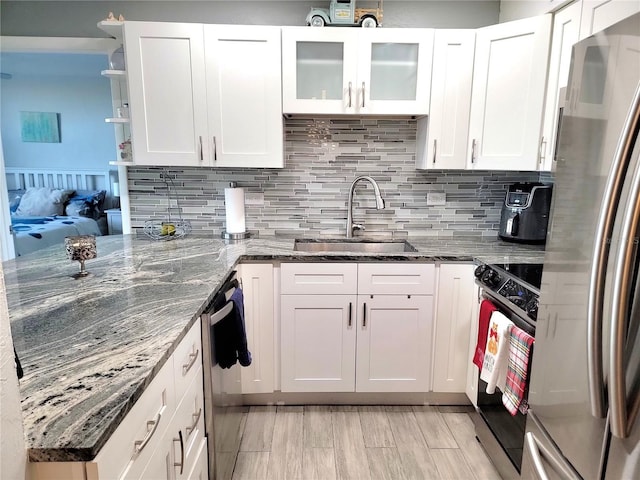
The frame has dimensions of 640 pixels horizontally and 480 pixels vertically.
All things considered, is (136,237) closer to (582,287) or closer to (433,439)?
(433,439)

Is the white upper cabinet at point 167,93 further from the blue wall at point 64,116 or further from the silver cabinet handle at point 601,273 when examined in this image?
the blue wall at point 64,116

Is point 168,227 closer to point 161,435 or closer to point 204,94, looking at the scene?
point 204,94

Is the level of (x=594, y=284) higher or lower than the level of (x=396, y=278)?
higher

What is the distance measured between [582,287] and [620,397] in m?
0.27

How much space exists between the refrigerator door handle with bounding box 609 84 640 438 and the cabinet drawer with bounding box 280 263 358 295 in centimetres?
144

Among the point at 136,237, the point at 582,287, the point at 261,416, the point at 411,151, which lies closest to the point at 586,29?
the point at 411,151

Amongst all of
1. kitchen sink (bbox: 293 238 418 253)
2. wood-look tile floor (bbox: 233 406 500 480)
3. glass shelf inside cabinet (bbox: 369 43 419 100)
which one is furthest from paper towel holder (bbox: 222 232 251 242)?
glass shelf inside cabinet (bbox: 369 43 419 100)

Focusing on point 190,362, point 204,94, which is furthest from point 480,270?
point 204,94

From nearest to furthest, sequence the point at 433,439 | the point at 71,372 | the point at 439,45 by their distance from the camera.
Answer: the point at 71,372
the point at 433,439
the point at 439,45

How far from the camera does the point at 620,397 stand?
0.78 meters

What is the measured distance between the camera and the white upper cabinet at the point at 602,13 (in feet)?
5.07

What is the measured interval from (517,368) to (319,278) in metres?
1.05

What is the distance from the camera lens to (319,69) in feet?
7.73

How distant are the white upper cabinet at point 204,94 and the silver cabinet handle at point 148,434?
1656 millimetres
